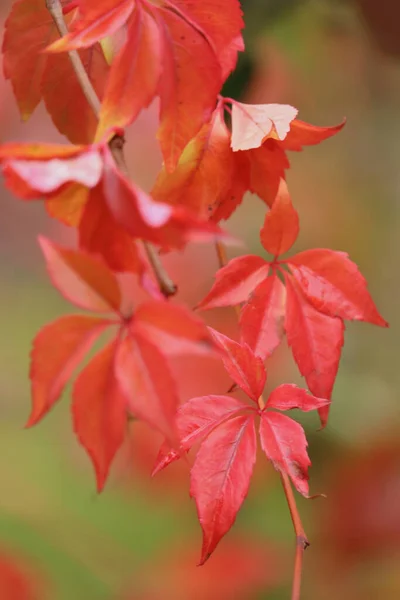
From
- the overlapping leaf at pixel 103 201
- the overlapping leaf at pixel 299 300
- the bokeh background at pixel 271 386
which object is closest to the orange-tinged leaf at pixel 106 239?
the overlapping leaf at pixel 103 201

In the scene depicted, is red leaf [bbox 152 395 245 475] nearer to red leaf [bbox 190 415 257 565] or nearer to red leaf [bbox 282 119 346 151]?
red leaf [bbox 190 415 257 565]

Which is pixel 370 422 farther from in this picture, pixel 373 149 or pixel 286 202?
pixel 286 202

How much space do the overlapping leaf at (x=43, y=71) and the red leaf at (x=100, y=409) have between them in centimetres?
20

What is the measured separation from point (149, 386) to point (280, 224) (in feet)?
0.55

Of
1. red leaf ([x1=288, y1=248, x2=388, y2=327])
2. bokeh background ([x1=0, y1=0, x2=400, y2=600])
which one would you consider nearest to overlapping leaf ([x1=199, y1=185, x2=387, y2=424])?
red leaf ([x1=288, y1=248, x2=388, y2=327])

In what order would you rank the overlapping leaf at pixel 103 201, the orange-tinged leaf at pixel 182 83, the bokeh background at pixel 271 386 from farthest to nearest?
the bokeh background at pixel 271 386, the orange-tinged leaf at pixel 182 83, the overlapping leaf at pixel 103 201

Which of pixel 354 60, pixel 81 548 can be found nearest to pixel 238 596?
pixel 81 548

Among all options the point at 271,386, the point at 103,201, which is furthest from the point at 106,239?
the point at 271,386

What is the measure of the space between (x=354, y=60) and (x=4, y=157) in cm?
74

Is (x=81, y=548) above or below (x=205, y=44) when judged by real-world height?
below

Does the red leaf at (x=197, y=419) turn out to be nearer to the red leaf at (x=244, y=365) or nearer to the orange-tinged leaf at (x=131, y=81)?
the red leaf at (x=244, y=365)

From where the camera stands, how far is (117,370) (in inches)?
8.1

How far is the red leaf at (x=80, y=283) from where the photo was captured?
215 millimetres

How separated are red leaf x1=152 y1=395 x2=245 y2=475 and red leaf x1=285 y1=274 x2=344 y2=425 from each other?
4 cm
